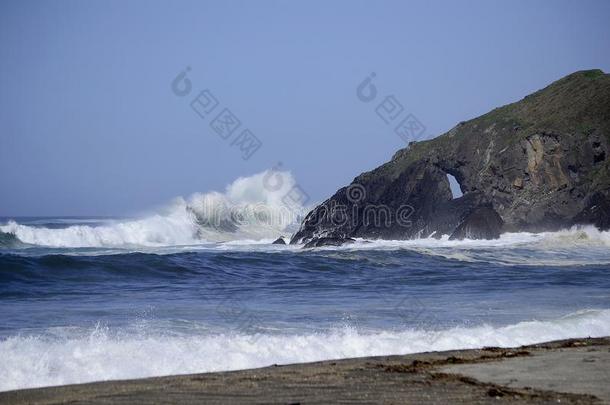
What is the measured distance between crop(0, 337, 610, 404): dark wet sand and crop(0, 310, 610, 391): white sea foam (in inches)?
32.4

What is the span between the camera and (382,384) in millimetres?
8609

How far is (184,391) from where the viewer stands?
8.34 m

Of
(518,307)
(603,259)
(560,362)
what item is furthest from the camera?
(603,259)

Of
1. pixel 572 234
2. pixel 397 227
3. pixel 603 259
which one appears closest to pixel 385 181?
pixel 397 227

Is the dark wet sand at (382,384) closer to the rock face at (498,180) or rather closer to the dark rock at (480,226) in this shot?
the dark rock at (480,226)

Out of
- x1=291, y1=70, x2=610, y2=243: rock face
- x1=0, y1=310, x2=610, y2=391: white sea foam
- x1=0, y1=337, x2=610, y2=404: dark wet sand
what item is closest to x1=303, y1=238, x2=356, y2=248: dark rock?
x1=291, y1=70, x2=610, y2=243: rock face

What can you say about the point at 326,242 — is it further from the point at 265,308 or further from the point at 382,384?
the point at 382,384

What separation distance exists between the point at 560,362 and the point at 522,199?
43689 millimetres

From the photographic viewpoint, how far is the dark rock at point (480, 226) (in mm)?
49031

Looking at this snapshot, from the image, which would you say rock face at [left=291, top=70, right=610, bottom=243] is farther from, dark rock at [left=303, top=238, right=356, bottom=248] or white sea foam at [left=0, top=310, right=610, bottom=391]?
white sea foam at [left=0, top=310, right=610, bottom=391]

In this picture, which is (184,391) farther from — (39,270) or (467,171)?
(467,171)

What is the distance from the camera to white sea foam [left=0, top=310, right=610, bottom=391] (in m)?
9.98

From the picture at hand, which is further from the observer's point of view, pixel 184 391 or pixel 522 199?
pixel 522 199

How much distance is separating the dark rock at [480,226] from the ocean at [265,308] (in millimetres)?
15185
